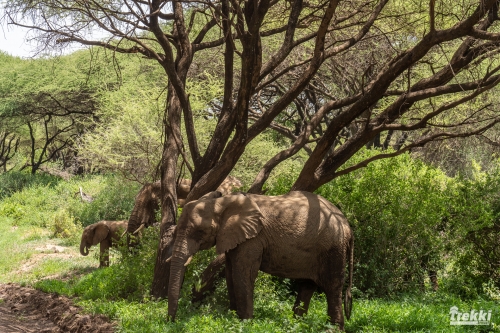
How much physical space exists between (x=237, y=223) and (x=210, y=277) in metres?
1.32

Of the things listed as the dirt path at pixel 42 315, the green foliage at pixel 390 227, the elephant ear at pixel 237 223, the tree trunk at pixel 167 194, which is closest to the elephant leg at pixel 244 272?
the elephant ear at pixel 237 223

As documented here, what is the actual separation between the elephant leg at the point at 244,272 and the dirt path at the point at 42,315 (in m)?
1.74

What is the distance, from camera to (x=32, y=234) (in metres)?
19.7

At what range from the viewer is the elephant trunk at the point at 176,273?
24.3ft

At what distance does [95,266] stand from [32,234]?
6688 mm

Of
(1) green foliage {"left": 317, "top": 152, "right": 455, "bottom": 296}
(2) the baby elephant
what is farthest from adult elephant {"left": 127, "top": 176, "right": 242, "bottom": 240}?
(1) green foliage {"left": 317, "top": 152, "right": 455, "bottom": 296}

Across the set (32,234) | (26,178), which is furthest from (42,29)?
(26,178)

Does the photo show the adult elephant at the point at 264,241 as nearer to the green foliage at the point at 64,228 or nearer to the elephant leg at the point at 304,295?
the elephant leg at the point at 304,295

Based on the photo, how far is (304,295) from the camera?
8.15 meters

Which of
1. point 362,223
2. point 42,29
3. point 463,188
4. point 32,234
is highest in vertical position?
point 42,29

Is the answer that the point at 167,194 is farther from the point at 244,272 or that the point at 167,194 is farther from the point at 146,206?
the point at 146,206

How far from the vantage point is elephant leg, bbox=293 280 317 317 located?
26.5 feet

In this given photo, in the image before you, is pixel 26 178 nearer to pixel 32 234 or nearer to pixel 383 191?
pixel 32 234

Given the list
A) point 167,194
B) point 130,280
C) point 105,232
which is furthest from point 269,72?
point 105,232
